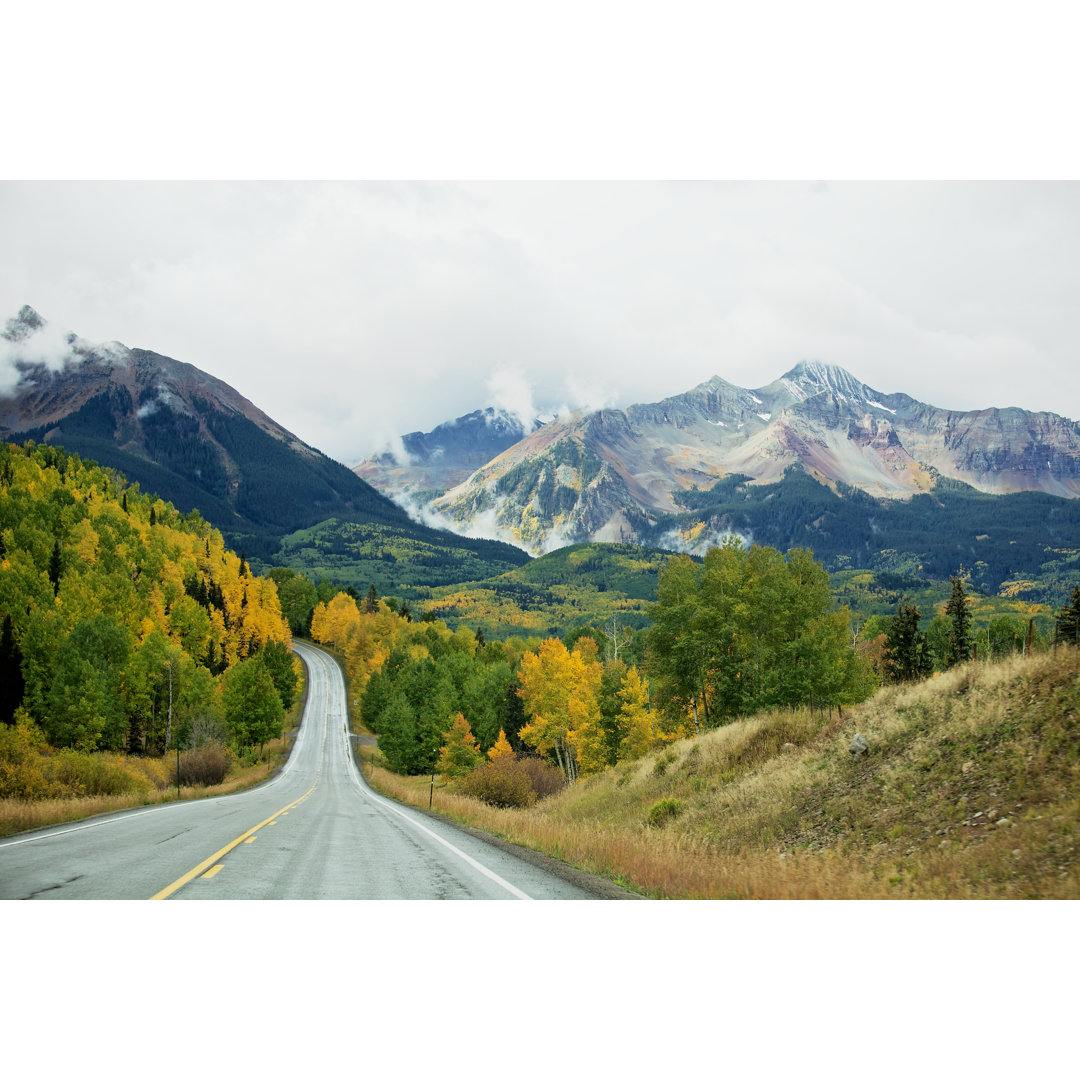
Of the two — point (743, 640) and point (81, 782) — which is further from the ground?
point (743, 640)

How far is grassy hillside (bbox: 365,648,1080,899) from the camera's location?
30.5 ft

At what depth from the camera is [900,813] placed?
12.3 meters

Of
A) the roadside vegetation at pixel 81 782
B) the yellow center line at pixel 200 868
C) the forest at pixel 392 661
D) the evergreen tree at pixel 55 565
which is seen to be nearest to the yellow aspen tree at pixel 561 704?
the forest at pixel 392 661

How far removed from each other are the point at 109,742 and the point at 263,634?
4596 centimetres

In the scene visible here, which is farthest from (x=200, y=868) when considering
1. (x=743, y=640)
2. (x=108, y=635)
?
(x=108, y=635)

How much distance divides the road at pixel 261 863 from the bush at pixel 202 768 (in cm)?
2534

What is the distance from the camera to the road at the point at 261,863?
10008 mm

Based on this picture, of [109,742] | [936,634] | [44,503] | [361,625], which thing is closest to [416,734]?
[109,742]

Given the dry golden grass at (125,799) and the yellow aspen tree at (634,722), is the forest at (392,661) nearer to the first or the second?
the yellow aspen tree at (634,722)

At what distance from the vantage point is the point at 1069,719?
1094cm

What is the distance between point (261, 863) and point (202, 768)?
39010 mm

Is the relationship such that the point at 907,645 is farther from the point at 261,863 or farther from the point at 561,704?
the point at 261,863

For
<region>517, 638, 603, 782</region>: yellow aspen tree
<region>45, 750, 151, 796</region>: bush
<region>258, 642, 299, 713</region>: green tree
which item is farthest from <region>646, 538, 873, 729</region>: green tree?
<region>258, 642, 299, 713</region>: green tree

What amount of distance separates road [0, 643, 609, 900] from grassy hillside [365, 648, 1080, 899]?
2.13 m
